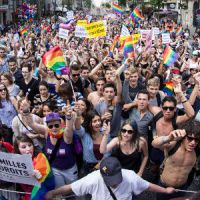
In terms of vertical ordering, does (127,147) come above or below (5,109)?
above

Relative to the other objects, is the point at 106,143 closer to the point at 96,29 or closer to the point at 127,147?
the point at 127,147

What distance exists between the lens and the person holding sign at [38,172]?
12.0 feet

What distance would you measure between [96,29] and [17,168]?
7.88 meters

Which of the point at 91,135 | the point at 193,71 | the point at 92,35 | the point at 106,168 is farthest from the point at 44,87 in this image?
the point at 92,35

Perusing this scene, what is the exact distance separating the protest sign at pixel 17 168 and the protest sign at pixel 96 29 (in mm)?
7731

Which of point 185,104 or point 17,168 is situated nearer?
point 17,168

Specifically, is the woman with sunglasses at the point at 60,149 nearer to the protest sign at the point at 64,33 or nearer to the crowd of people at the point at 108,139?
the crowd of people at the point at 108,139

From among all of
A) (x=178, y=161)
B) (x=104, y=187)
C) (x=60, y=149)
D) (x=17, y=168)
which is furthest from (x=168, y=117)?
(x=17, y=168)

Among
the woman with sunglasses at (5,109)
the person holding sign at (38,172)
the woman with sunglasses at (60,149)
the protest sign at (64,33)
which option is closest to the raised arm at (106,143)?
the woman with sunglasses at (60,149)

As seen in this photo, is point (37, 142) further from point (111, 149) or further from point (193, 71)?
point (193, 71)

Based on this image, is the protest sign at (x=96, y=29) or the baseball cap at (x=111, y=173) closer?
the baseball cap at (x=111, y=173)

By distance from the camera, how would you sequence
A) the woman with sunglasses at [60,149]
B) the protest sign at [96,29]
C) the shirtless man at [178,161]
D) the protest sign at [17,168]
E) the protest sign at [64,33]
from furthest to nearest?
the protest sign at [64,33], the protest sign at [96,29], the woman with sunglasses at [60,149], the shirtless man at [178,161], the protest sign at [17,168]

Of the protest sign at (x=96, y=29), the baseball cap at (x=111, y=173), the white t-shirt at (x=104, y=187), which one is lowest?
the white t-shirt at (x=104, y=187)

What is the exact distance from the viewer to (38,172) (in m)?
3.59
